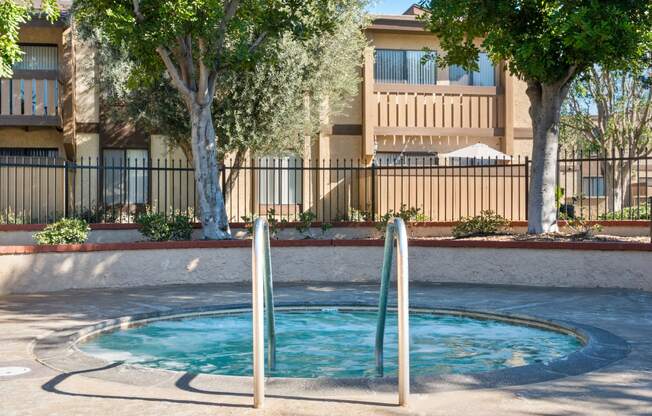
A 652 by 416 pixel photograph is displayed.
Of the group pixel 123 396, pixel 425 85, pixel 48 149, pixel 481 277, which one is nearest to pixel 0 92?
pixel 48 149

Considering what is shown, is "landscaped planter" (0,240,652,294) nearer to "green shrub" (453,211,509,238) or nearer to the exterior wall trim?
"green shrub" (453,211,509,238)

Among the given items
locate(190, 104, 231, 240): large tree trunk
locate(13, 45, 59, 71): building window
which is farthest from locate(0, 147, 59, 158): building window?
locate(190, 104, 231, 240): large tree trunk

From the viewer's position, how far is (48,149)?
967 inches

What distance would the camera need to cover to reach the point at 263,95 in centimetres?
2064

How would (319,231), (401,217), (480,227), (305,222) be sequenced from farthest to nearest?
(319,231) → (401,217) → (305,222) → (480,227)

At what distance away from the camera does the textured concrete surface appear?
13062mm

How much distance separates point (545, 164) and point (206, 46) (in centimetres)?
748

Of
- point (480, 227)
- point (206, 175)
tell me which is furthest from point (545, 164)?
point (206, 175)

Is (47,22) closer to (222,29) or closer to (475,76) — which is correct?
(222,29)

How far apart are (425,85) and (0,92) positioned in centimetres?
1357

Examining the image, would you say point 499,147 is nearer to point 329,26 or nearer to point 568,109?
point 568,109

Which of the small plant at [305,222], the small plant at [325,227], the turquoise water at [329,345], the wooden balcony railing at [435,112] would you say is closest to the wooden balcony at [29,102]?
the small plant at [305,222]

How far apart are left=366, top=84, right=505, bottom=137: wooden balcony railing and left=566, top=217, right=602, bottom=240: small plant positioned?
7899mm

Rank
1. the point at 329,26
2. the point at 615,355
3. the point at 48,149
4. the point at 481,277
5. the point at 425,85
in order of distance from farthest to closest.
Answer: the point at 425,85 → the point at 48,149 → the point at 329,26 → the point at 481,277 → the point at 615,355
